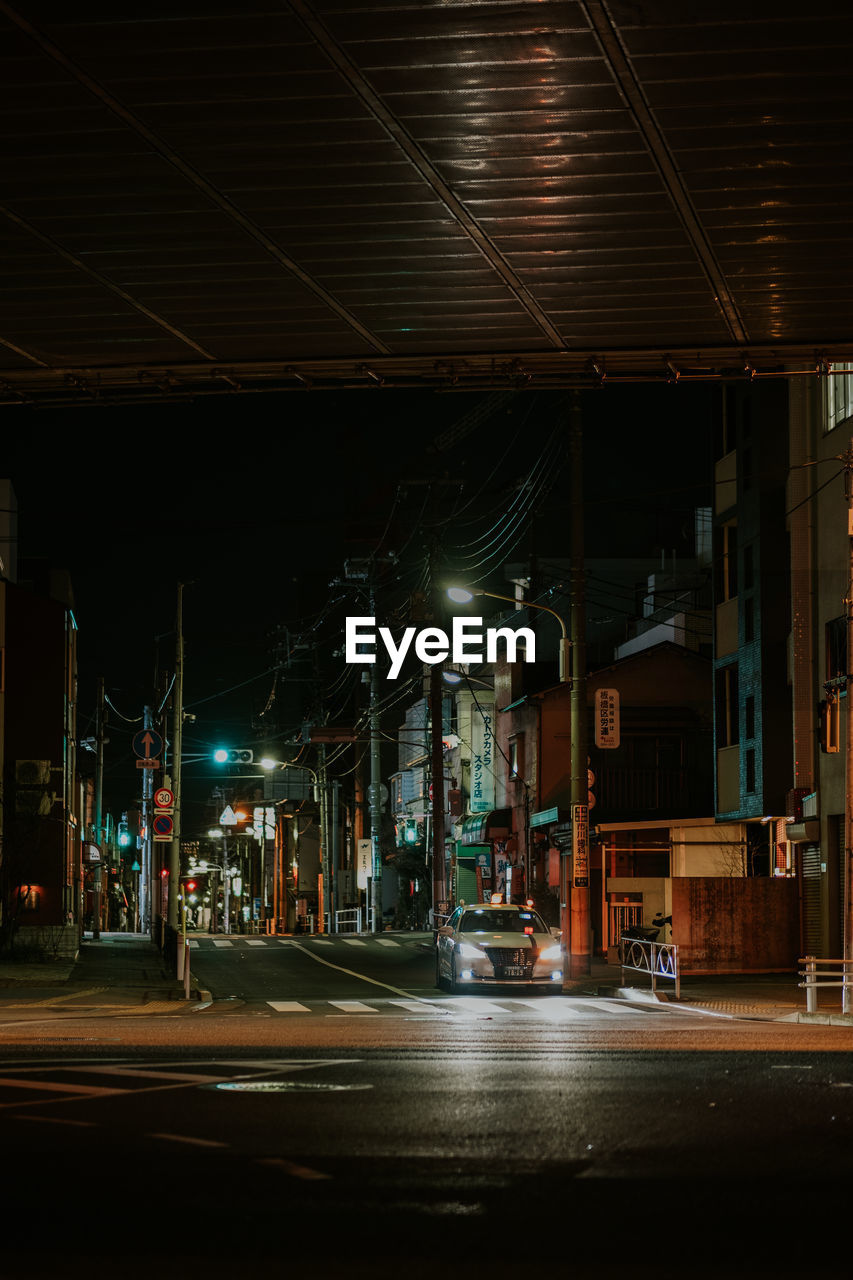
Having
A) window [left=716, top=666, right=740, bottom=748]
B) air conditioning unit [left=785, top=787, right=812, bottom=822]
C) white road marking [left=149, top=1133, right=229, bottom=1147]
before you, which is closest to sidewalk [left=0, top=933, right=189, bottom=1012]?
air conditioning unit [left=785, top=787, right=812, bottom=822]

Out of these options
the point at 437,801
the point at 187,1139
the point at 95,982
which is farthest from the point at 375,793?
the point at 187,1139

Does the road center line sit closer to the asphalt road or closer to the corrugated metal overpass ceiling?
the asphalt road

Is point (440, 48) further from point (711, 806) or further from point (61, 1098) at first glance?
point (711, 806)

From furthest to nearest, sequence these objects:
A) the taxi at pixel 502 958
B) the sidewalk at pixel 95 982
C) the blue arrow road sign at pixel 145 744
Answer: the blue arrow road sign at pixel 145 744 → the taxi at pixel 502 958 → the sidewalk at pixel 95 982

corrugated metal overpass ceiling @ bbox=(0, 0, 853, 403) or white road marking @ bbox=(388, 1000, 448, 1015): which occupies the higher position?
corrugated metal overpass ceiling @ bbox=(0, 0, 853, 403)

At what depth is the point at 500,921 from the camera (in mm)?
29953

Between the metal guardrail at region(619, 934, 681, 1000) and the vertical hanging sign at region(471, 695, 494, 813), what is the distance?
2773cm

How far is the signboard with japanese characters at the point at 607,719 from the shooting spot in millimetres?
37375

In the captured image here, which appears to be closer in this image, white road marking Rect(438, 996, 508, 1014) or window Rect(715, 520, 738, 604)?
white road marking Rect(438, 996, 508, 1014)

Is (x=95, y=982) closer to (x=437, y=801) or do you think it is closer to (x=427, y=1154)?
(x=437, y=801)

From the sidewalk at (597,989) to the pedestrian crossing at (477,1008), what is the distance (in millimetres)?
1082

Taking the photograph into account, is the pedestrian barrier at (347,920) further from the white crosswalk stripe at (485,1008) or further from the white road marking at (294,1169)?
the white road marking at (294,1169)

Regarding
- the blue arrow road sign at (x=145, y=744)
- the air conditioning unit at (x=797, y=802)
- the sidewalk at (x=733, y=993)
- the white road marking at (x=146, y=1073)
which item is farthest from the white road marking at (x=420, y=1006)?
Answer: the blue arrow road sign at (x=145, y=744)

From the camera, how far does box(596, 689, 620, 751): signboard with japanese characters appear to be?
37.4 meters
